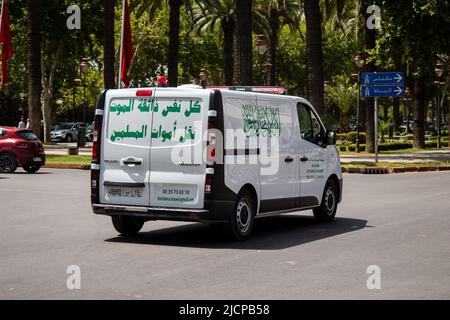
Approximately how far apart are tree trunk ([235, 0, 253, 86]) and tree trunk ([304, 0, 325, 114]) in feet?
13.4

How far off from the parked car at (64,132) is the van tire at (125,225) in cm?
Result: 5799

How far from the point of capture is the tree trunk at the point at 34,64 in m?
36.7

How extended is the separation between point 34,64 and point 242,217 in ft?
87.5

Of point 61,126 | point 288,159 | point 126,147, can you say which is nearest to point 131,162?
point 126,147

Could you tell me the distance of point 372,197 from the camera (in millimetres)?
19922

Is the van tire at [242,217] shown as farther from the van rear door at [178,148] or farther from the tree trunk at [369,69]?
the tree trunk at [369,69]

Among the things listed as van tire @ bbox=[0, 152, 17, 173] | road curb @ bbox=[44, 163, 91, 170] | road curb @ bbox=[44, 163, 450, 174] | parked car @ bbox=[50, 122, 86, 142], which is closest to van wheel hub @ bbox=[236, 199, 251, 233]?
van tire @ bbox=[0, 152, 17, 173]

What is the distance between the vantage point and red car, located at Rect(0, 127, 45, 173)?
28.0m

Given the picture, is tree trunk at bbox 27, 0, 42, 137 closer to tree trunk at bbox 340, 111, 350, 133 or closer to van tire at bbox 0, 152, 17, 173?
van tire at bbox 0, 152, 17, 173
